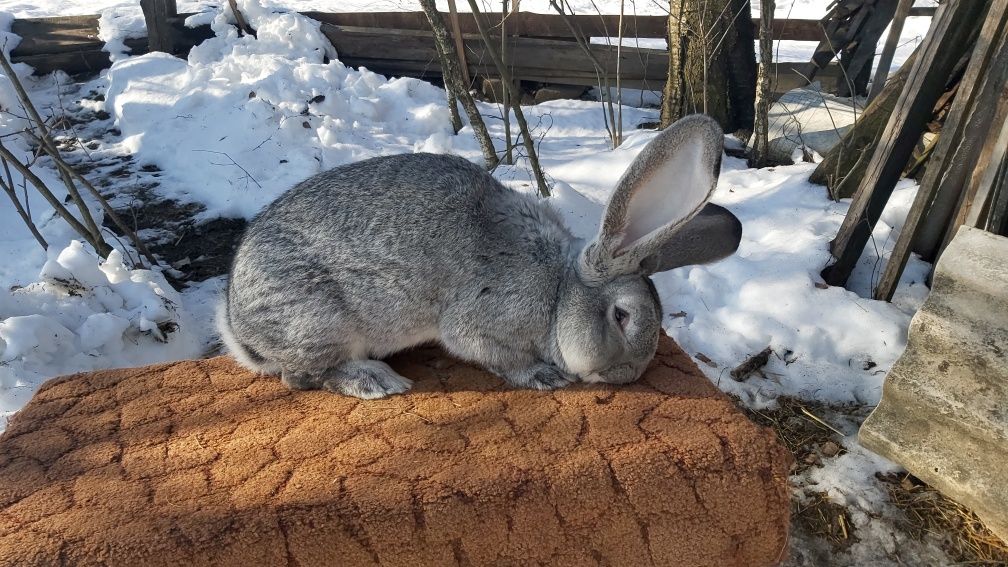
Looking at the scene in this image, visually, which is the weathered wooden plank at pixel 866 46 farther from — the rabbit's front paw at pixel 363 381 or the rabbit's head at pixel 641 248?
the rabbit's front paw at pixel 363 381

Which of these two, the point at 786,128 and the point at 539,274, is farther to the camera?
the point at 786,128

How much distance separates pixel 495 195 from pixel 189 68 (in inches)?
204

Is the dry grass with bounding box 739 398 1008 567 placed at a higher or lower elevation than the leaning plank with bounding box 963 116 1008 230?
lower

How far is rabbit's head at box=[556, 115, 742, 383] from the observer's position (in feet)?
6.36

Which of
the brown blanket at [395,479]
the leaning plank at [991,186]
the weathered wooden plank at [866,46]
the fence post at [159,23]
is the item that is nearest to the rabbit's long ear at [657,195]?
the brown blanket at [395,479]

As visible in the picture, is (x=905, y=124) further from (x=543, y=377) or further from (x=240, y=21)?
(x=240, y=21)

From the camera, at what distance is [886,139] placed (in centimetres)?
339

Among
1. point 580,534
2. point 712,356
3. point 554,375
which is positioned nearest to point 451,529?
point 580,534

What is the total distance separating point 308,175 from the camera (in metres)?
4.91

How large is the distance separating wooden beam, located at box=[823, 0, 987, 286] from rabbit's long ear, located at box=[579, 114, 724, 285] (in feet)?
6.13

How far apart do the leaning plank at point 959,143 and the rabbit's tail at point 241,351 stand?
116 inches

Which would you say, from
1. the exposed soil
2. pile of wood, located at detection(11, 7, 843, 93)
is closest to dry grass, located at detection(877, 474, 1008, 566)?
the exposed soil

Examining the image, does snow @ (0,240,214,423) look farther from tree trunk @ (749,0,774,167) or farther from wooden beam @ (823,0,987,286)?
tree trunk @ (749,0,774,167)

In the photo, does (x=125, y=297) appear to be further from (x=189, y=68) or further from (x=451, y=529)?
(x=189, y=68)
